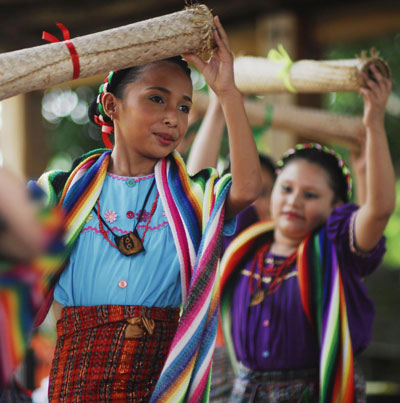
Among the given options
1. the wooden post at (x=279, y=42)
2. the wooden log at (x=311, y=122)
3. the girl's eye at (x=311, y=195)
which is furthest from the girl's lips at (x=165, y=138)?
the wooden post at (x=279, y=42)

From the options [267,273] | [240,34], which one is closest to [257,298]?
[267,273]

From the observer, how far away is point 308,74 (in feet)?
8.03

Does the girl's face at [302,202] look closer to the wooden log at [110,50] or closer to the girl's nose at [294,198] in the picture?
the girl's nose at [294,198]

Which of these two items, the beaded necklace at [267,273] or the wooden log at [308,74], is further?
the beaded necklace at [267,273]

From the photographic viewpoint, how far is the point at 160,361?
177 cm

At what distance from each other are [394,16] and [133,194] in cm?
323

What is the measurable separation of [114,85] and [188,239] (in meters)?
0.51

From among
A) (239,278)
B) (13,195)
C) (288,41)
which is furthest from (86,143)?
(13,195)

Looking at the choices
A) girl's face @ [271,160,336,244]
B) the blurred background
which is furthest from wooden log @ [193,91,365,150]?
girl's face @ [271,160,336,244]

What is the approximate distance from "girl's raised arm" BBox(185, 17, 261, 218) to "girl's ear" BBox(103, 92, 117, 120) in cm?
27

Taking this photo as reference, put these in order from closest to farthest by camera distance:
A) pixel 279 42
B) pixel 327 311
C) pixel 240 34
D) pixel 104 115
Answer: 1. pixel 104 115
2. pixel 327 311
3. pixel 279 42
4. pixel 240 34

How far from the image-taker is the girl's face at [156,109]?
179 centimetres

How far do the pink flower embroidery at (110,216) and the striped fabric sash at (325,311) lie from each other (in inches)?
38.6

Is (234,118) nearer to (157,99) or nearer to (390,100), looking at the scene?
(157,99)
